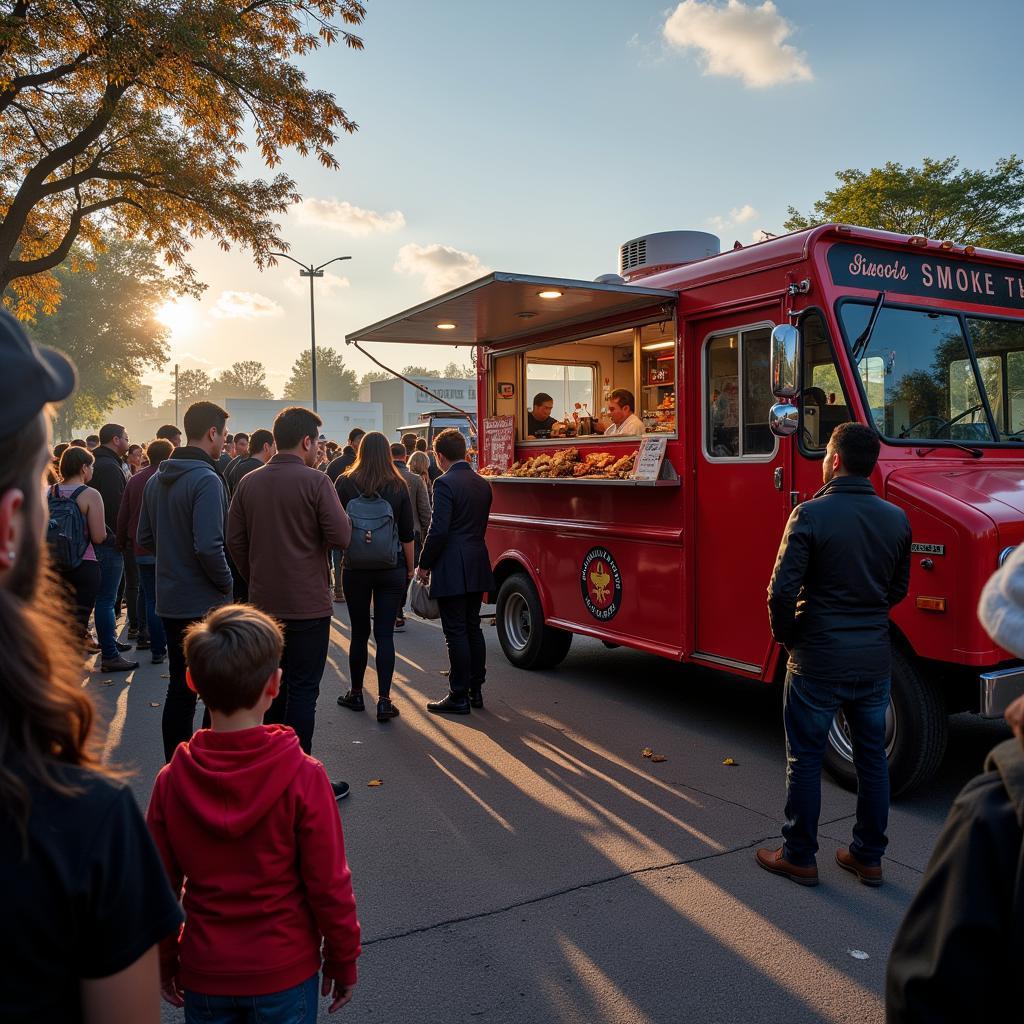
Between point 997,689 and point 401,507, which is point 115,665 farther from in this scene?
point 997,689

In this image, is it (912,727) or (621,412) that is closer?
(912,727)

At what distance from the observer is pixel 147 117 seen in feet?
44.3

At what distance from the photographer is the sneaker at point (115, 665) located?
8.25m

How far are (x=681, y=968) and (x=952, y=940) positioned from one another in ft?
7.96

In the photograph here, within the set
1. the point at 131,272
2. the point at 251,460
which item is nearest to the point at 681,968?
the point at 251,460

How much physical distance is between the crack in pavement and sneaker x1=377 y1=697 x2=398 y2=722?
2.80 metres

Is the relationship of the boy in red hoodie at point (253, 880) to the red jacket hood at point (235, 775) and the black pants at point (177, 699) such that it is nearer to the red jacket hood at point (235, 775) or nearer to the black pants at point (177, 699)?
the red jacket hood at point (235, 775)

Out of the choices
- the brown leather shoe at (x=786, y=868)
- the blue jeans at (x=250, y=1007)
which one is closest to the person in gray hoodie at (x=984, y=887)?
the blue jeans at (x=250, y=1007)

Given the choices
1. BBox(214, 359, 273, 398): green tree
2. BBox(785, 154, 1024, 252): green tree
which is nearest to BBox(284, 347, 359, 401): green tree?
BBox(214, 359, 273, 398): green tree

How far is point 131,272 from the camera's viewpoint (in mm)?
47188

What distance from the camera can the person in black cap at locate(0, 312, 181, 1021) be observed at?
1.01 meters

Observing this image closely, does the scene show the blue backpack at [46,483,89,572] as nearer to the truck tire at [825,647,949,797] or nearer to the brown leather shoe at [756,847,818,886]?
the brown leather shoe at [756,847,818,886]

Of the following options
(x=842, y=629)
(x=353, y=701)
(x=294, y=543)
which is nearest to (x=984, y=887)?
(x=842, y=629)

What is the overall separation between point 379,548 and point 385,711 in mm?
1233
